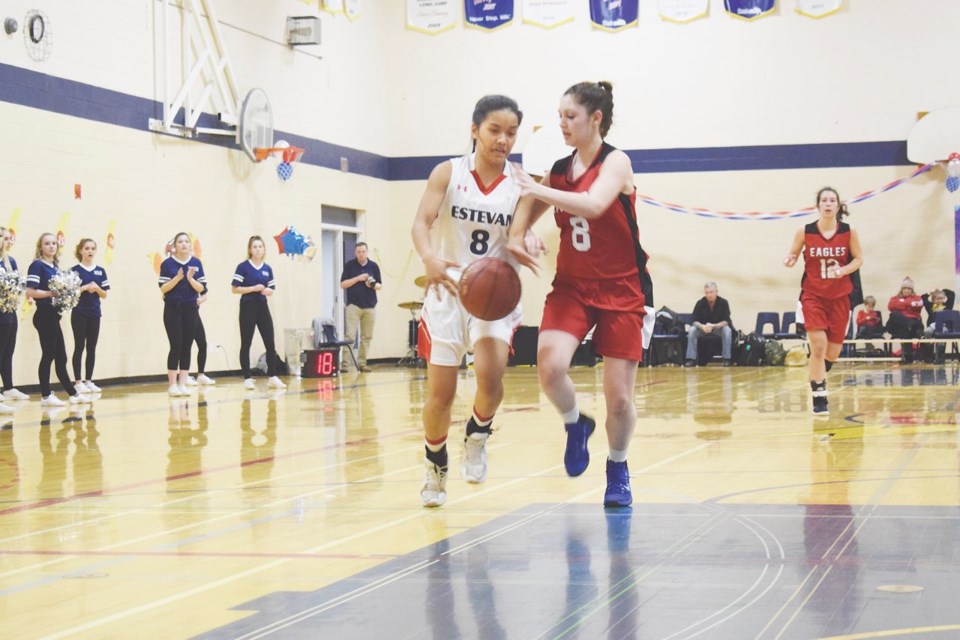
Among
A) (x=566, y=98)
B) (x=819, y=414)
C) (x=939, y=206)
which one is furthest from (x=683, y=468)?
(x=939, y=206)

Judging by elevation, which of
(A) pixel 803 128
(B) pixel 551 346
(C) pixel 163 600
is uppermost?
(A) pixel 803 128

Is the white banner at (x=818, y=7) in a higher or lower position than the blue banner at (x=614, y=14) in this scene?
lower

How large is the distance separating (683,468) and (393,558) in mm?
2733

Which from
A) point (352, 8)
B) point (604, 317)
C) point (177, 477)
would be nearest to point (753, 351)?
point (352, 8)

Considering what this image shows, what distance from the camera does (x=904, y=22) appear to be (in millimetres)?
19125

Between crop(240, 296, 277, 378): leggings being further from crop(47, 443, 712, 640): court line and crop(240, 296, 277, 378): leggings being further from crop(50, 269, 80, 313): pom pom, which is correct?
crop(47, 443, 712, 640): court line

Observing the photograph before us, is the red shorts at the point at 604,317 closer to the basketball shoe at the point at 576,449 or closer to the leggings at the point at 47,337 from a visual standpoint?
the basketball shoe at the point at 576,449

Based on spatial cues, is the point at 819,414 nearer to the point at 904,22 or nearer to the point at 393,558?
the point at 393,558

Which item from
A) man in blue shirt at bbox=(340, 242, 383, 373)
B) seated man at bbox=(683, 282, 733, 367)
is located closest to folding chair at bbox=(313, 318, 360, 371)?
man in blue shirt at bbox=(340, 242, 383, 373)

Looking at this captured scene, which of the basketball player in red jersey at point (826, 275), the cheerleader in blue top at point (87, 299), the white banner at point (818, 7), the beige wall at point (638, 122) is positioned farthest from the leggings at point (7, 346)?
the white banner at point (818, 7)

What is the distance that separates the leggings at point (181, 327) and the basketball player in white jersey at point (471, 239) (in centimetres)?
848

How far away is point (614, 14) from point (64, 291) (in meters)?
11.7

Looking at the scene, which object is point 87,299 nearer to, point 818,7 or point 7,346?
point 7,346

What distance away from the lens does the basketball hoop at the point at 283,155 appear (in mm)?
17203
